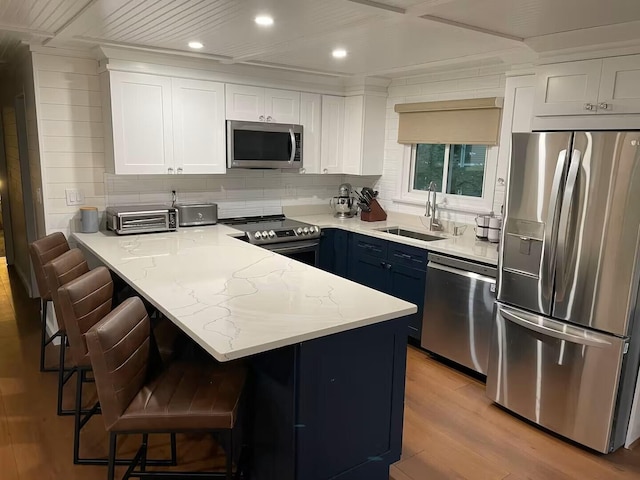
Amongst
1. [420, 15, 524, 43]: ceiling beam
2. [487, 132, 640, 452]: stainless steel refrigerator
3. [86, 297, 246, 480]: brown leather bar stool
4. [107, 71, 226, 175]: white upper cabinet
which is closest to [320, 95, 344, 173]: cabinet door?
[107, 71, 226, 175]: white upper cabinet

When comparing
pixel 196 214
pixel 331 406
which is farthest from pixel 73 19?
pixel 331 406

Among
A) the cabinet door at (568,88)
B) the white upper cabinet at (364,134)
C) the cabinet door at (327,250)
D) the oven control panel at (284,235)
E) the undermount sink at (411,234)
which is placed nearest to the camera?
the cabinet door at (568,88)

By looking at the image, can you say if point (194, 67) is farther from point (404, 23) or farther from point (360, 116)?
point (404, 23)

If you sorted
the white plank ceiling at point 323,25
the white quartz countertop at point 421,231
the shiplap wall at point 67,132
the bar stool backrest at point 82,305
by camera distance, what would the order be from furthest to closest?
the shiplap wall at point 67,132, the white quartz countertop at point 421,231, the white plank ceiling at point 323,25, the bar stool backrest at point 82,305

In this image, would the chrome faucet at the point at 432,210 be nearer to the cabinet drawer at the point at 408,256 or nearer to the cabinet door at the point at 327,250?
the cabinet drawer at the point at 408,256

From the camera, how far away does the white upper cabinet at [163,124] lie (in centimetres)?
353

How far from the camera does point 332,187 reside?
5113 millimetres

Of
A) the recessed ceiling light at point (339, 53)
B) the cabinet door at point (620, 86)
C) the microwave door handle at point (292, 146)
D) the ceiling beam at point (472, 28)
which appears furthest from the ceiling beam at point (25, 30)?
the cabinet door at point (620, 86)

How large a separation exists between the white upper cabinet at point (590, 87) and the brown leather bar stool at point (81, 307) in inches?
102

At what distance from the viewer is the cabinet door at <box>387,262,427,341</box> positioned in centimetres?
371

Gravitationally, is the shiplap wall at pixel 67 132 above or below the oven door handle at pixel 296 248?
above

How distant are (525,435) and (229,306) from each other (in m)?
1.92

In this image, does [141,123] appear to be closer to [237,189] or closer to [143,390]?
[237,189]

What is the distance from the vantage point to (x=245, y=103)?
13.4 feet
